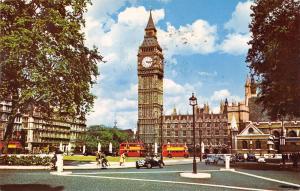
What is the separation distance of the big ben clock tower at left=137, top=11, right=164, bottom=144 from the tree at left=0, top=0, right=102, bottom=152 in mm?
98949

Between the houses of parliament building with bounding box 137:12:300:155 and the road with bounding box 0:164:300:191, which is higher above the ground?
the houses of parliament building with bounding box 137:12:300:155

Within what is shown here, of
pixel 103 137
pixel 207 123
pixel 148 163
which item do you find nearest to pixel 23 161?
pixel 148 163

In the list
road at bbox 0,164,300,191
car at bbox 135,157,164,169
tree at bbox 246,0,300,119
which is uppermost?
tree at bbox 246,0,300,119

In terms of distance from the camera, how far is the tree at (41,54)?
28.5 m

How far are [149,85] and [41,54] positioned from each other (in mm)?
111378

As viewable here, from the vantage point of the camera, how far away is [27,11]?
30.2 meters

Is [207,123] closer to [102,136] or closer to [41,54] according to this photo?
[102,136]

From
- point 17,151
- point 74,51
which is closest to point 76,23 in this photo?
point 74,51

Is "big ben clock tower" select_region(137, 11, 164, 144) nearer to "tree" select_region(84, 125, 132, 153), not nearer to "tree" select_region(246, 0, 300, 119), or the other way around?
"tree" select_region(84, 125, 132, 153)

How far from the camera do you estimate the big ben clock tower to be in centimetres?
13438

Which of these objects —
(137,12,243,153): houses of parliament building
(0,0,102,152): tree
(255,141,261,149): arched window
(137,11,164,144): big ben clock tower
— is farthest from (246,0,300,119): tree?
(137,11,164,144): big ben clock tower

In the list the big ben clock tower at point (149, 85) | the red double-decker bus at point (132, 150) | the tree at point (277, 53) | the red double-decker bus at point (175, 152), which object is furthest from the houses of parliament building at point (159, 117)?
the tree at point (277, 53)

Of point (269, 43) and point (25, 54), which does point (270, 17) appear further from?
point (25, 54)

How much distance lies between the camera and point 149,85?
460 ft
